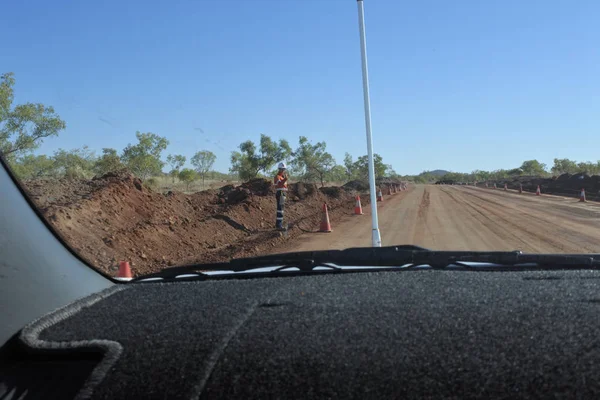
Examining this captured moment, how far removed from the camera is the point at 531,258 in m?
2.93

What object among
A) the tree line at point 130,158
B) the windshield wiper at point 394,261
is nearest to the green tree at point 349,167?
the tree line at point 130,158

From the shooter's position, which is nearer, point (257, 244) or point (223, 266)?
point (223, 266)

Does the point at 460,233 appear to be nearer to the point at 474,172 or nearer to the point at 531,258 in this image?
the point at 531,258

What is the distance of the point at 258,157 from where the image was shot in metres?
→ 38.7

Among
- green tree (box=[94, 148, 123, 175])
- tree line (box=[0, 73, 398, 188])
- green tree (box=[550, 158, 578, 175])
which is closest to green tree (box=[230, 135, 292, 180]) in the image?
tree line (box=[0, 73, 398, 188])

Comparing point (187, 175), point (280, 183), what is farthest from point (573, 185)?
point (280, 183)

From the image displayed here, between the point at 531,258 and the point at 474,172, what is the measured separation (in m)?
155

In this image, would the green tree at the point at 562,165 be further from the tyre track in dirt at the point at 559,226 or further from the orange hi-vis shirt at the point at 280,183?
the orange hi-vis shirt at the point at 280,183

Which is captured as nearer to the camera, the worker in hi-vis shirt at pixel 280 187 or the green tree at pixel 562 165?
the worker in hi-vis shirt at pixel 280 187

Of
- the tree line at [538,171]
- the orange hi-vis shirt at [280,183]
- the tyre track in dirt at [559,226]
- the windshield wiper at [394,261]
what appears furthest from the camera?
the tree line at [538,171]

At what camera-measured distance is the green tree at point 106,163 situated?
2231cm

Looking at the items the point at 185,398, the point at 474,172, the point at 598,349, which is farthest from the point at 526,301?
the point at 474,172

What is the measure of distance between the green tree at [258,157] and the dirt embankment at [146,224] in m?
14.2

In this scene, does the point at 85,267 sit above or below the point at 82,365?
above
